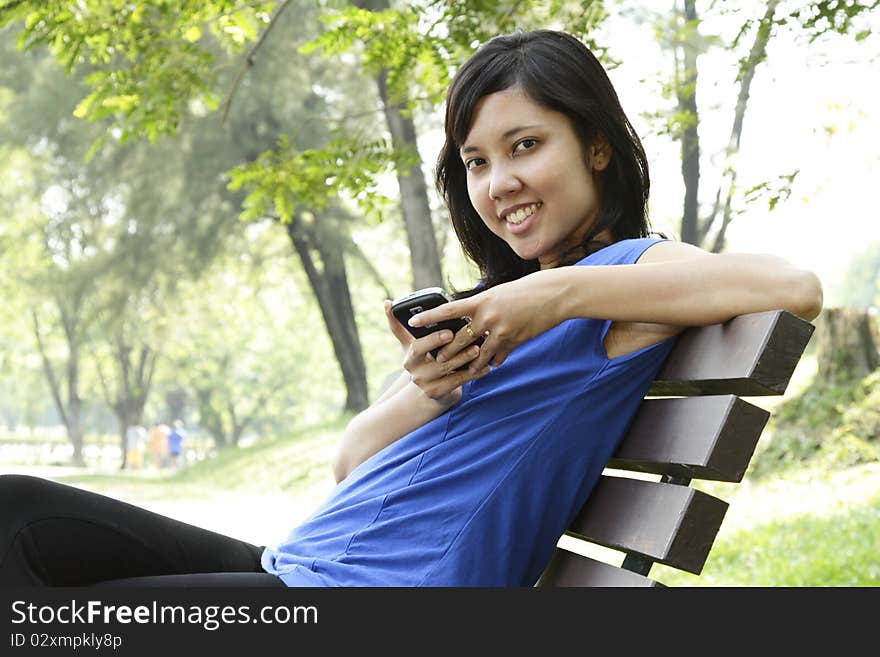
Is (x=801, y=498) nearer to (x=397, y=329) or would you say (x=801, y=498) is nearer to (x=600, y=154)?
(x=600, y=154)

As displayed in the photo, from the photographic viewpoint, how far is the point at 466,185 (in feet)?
9.33

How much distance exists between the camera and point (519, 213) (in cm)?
251

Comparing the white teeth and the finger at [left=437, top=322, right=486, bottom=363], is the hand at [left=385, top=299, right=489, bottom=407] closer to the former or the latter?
the finger at [left=437, top=322, right=486, bottom=363]

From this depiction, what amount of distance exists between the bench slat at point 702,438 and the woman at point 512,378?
104 mm

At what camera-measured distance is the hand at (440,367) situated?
2137 mm

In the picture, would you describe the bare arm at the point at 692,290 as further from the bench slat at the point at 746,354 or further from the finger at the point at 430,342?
the finger at the point at 430,342

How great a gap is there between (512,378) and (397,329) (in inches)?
13.0

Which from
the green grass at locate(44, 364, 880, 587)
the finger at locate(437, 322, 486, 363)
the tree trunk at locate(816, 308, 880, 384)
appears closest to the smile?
the finger at locate(437, 322, 486, 363)

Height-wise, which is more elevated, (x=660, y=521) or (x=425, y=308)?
(x=425, y=308)

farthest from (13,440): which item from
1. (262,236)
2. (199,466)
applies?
(262,236)

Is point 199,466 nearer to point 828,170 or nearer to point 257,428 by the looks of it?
point 828,170

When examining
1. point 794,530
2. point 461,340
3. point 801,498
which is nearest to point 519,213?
point 461,340

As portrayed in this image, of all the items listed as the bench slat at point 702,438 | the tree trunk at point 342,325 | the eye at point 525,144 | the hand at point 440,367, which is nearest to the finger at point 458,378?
the hand at point 440,367

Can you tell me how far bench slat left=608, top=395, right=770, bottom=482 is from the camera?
1.93 m
